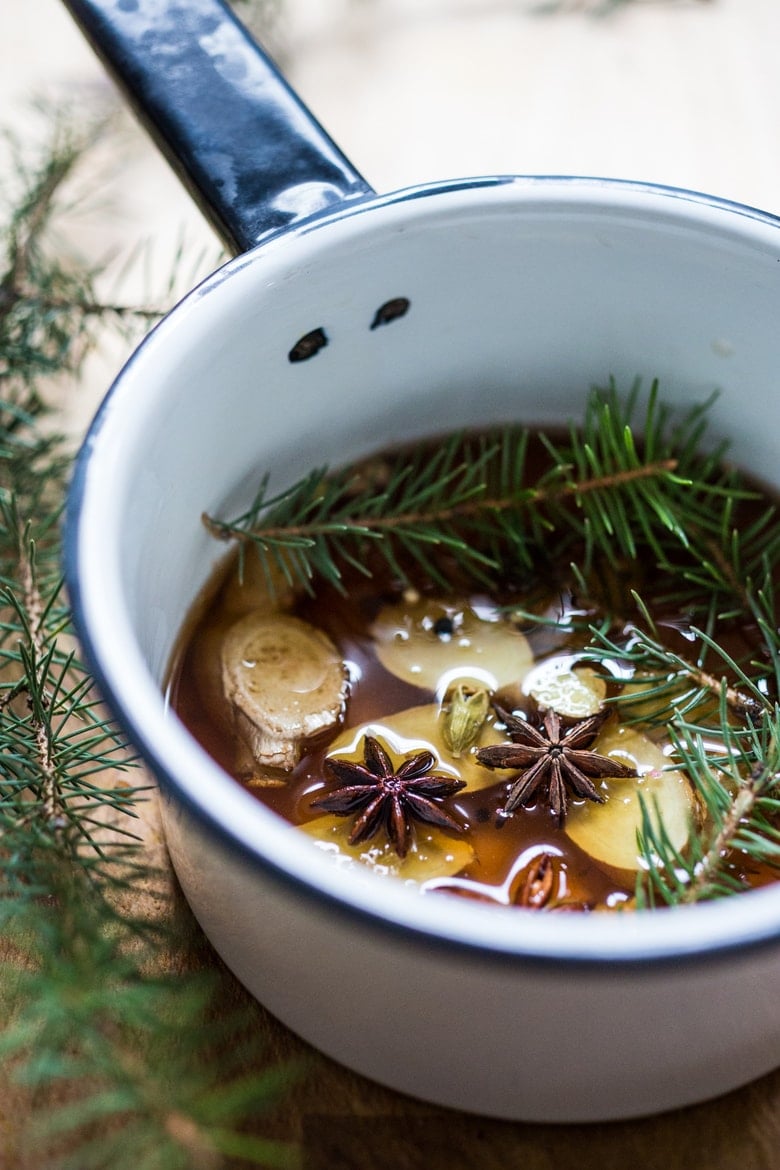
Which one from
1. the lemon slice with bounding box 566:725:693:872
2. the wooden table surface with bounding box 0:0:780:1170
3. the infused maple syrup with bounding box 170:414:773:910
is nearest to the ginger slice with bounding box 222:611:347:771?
the infused maple syrup with bounding box 170:414:773:910

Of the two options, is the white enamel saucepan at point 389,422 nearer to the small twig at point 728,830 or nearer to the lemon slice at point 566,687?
the small twig at point 728,830

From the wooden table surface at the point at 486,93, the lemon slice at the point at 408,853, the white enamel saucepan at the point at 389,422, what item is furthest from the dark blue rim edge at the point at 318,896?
the wooden table surface at the point at 486,93

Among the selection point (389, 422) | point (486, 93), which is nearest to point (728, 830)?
point (389, 422)

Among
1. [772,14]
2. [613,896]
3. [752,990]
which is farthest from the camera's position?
[772,14]

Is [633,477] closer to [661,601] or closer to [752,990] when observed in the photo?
[661,601]

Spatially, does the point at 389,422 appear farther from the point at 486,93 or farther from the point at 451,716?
the point at 486,93

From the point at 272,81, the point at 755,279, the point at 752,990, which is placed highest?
the point at 272,81

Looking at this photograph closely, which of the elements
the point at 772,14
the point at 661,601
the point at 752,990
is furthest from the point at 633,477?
the point at 772,14

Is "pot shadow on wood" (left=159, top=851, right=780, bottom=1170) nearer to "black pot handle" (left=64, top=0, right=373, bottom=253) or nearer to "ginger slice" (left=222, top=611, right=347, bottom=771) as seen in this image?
"ginger slice" (left=222, top=611, right=347, bottom=771)
